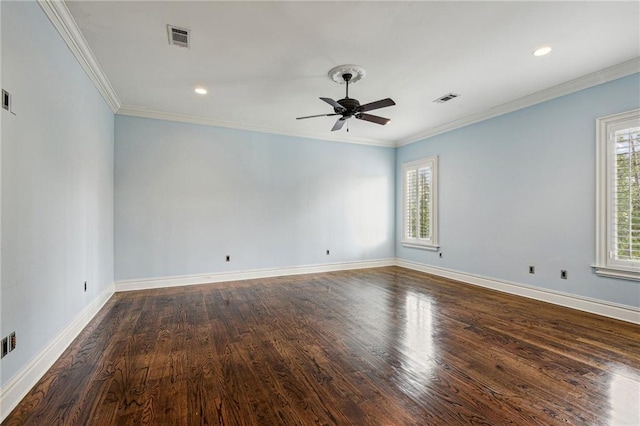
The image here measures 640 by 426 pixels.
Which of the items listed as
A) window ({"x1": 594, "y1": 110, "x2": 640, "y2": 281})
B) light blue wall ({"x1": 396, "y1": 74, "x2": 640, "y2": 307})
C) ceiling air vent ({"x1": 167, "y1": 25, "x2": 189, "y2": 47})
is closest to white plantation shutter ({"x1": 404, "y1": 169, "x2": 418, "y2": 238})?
light blue wall ({"x1": 396, "y1": 74, "x2": 640, "y2": 307})

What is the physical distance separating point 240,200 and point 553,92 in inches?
201

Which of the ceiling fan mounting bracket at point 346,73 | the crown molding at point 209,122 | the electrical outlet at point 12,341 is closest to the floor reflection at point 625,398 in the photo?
the ceiling fan mounting bracket at point 346,73

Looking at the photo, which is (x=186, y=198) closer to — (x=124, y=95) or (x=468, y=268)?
(x=124, y=95)

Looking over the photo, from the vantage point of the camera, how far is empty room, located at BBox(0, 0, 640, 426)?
195cm

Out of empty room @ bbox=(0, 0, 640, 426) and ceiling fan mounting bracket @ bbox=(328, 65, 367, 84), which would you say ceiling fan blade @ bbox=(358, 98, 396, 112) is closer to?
empty room @ bbox=(0, 0, 640, 426)

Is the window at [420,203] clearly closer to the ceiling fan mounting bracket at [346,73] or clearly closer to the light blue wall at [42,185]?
the ceiling fan mounting bracket at [346,73]

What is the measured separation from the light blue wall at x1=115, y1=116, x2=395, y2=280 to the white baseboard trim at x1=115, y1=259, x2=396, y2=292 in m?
0.09

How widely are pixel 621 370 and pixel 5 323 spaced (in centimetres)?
432

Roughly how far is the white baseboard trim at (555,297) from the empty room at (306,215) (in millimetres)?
25

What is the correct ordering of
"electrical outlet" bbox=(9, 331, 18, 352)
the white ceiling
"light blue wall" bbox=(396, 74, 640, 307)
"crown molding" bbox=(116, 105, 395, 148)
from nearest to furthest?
"electrical outlet" bbox=(9, 331, 18, 352) < the white ceiling < "light blue wall" bbox=(396, 74, 640, 307) < "crown molding" bbox=(116, 105, 395, 148)

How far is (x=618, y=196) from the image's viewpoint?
134 inches

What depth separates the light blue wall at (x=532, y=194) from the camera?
363 cm

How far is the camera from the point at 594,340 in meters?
2.80

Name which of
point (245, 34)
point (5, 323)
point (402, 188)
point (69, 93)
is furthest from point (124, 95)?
point (402, 188)
